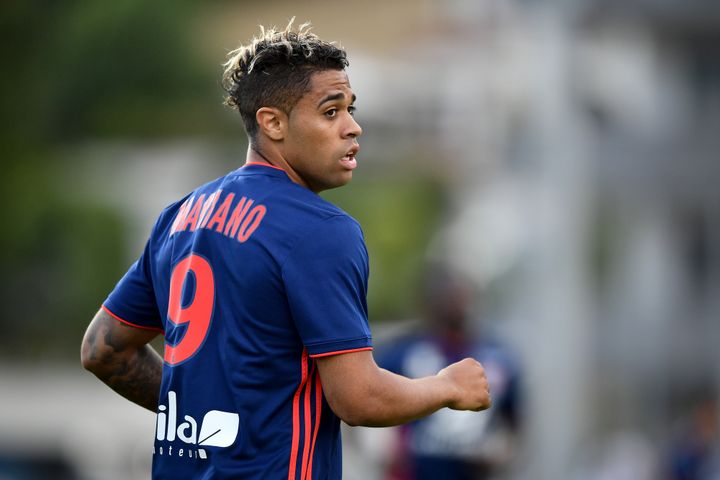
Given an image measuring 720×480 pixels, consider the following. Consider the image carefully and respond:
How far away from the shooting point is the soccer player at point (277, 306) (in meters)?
Answer: 4.11

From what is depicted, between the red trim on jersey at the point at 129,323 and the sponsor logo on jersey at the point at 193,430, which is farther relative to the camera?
the red trim on jersey at the point at 129,323

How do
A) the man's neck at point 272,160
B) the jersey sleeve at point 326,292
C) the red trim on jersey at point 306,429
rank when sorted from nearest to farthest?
the jersey sleeve at point 326,292
the red trim on jersey at point 306,429
the man's neck at point 272,160

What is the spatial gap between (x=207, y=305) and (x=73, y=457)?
21226 millimetres

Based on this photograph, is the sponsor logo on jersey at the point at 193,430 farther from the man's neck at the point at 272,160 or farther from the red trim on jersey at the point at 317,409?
the man's neck at the point at 272,160

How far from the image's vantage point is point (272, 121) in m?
4.38

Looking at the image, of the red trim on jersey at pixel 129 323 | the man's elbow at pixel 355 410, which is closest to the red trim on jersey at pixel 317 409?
the man's elbow at pixel 355 410

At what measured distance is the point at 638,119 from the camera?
1109 inches

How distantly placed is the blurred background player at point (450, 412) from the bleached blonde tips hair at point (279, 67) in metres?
4.81

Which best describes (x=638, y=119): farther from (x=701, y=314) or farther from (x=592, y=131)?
(x=592, y=131)

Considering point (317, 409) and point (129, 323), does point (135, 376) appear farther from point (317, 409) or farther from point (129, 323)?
point (317, 409)

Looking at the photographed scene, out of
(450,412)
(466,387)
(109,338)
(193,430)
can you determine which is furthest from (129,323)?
(450,412)

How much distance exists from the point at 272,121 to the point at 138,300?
83 cm

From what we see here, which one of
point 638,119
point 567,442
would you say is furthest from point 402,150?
point 567,442

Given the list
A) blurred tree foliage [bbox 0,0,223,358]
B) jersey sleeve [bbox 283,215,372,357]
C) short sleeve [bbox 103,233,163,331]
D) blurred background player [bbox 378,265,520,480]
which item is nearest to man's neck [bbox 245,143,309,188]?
jersey sleeve [bbox 283,215,372,357]
